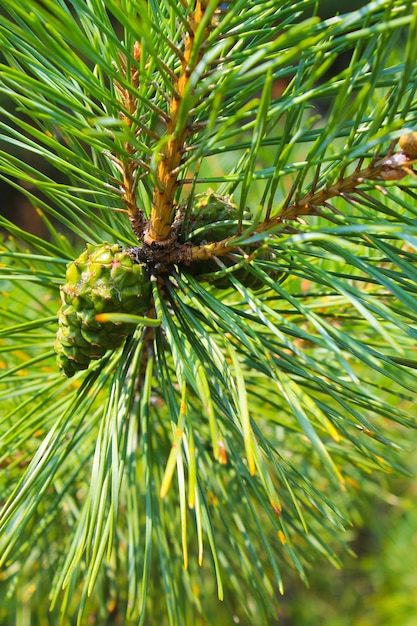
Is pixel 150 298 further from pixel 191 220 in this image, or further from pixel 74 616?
pixel 74 616

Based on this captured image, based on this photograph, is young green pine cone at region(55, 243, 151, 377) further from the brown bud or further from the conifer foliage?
the brown bud

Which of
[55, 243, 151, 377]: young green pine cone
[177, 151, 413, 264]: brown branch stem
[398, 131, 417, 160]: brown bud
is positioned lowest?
[55, 243, 151, 377]: young green pine cone

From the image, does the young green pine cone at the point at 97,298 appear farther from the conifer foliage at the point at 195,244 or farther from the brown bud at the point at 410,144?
the brown bud at the point at 410,144

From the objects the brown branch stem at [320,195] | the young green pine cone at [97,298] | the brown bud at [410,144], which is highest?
the brown bud at [410,144]

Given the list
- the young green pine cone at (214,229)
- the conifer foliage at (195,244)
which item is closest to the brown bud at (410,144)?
the conifer foliage at (195,244)

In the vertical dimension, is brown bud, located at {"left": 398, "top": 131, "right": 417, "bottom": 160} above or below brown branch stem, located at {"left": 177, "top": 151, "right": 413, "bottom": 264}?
above

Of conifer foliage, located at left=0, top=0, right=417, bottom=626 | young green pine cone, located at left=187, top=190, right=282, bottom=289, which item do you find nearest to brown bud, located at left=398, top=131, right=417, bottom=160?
conifer foliage, located at left=0, top=0, right=417, bottom=626
